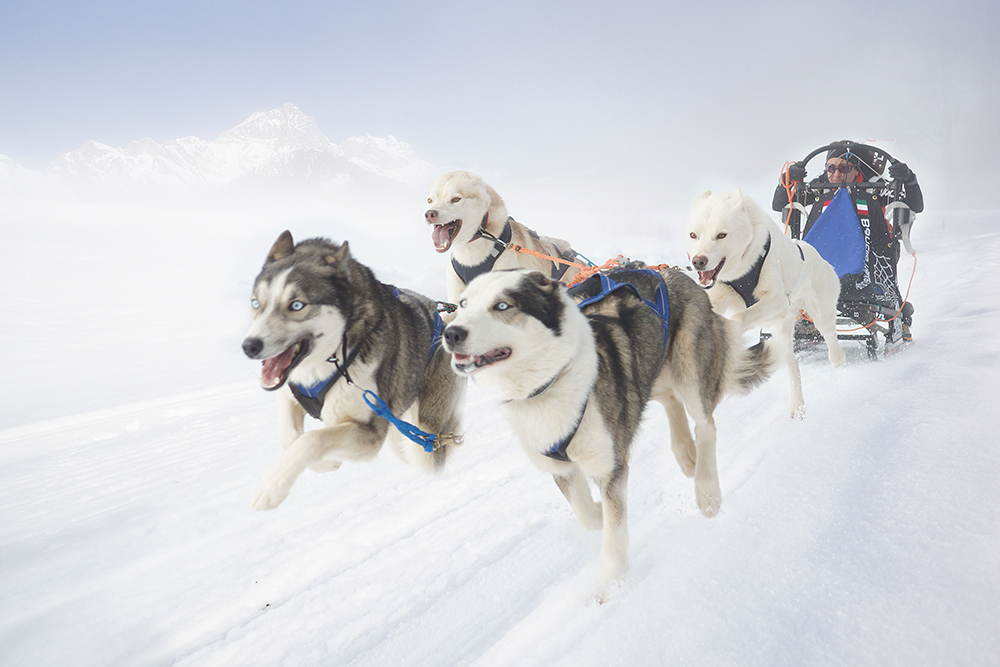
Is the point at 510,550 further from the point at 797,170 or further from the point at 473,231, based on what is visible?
the point at 797,170

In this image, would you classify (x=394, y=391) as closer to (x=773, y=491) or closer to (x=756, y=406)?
(x=773, y=491)

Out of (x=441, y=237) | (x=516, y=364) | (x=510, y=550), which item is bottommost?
(x=510, y=550)

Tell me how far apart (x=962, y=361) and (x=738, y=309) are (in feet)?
7.54

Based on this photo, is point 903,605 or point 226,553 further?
point 226,553

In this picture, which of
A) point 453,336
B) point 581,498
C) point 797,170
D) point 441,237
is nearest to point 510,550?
point 581,498

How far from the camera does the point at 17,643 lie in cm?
221

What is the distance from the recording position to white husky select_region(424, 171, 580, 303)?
3.84m

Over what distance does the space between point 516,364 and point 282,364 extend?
0.91 m

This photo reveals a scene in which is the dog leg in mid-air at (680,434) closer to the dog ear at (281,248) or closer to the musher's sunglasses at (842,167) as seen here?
the dog ear at (281,248)

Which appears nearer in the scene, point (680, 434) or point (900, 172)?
point (680, 434)

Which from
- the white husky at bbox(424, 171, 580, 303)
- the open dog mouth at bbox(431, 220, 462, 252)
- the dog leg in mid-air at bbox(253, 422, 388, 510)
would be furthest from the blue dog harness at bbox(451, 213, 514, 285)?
the dog leg in mid-air at bbox(253, 422, 388, 510)

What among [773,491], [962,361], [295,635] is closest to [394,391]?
[295,635]

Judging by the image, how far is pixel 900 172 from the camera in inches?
215

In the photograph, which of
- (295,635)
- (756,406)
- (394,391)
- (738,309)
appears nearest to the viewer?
(295,635)
